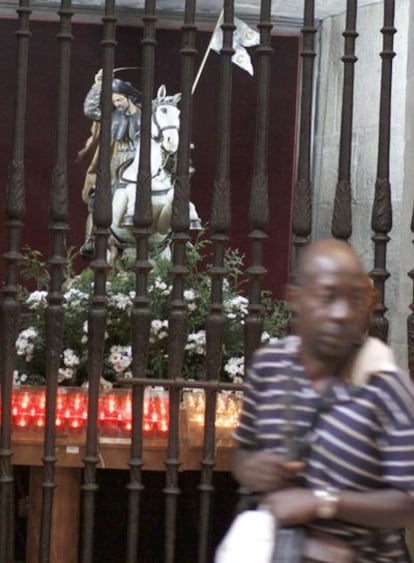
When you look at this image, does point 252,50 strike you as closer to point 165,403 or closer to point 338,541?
point 165,403

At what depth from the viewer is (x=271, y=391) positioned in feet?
8.16

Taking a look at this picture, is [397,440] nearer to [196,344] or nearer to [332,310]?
[332,310]

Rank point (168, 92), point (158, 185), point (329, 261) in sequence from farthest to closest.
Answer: point (168, 92) → point (158, 185) → point (329, 261)

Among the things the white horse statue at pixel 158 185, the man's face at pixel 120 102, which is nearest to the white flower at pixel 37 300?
the white horse statue at pixel 158 185

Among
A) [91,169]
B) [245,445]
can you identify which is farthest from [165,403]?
[91,169]

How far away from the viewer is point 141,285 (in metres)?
4.33

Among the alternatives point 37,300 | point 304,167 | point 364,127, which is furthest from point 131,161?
point 304,167

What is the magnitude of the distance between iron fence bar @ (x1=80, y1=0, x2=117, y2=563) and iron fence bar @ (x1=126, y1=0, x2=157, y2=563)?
102 mm

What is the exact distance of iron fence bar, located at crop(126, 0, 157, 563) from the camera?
169 inches

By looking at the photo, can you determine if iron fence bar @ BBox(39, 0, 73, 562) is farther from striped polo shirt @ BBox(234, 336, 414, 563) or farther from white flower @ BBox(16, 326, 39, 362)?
striped polo shirt @ BBox(234, 336, 414, 563)

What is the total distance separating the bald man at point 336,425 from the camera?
235 centimetres

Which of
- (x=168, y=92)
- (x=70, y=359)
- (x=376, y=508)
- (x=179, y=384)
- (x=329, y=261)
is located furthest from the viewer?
(x=168, y=92)

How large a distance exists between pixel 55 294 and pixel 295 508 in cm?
207

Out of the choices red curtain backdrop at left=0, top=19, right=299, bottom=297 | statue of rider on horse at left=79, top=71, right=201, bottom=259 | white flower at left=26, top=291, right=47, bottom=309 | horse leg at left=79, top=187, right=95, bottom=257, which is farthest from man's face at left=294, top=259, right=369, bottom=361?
red curtain backdrop at left=0, top=19, right=299, bottom=297
